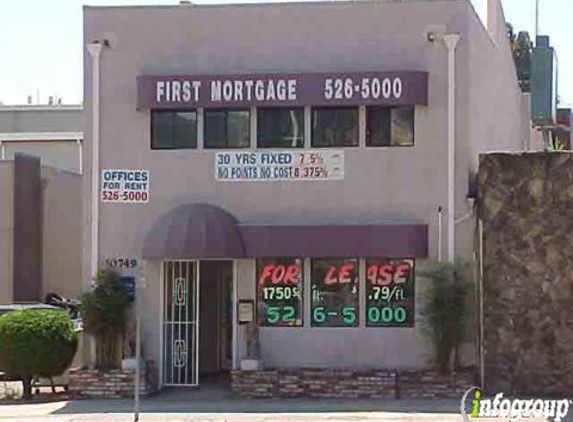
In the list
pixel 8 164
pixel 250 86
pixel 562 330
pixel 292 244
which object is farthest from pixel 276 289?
pixel 8 164

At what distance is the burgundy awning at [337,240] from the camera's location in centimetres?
2259

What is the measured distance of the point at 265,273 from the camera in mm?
23250

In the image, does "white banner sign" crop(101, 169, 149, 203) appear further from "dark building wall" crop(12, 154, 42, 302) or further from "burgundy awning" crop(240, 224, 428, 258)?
"dark building wall" crop(12, 154, 42, 302)

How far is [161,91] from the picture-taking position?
23328 millimetres

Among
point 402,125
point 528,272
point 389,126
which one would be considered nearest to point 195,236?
point 389,126

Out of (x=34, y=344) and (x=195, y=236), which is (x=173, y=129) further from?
(x=34, y=344)

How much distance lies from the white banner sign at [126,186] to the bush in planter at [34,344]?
8.48 feet

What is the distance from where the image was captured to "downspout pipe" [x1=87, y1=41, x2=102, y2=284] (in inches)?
932

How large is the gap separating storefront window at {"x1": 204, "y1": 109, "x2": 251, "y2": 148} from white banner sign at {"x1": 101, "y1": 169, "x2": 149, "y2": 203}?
57.3 inches

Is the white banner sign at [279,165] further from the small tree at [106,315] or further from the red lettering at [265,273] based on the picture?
the small tree at [106,315]

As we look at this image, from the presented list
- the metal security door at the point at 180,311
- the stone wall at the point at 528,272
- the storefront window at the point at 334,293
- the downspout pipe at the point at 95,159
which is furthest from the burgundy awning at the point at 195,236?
the stone wall at the point at 528,272

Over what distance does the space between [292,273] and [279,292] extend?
17.5 inches

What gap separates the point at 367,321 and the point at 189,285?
Result: 3.55 m

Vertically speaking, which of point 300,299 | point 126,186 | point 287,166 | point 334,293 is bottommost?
point 300,299
